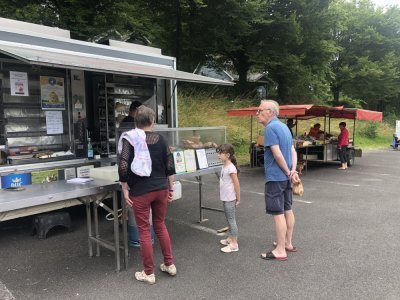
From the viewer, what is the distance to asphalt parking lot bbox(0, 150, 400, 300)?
356cm

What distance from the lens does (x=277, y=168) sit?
13.6 feet

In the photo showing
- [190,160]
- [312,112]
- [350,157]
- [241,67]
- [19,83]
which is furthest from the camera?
[241,67]

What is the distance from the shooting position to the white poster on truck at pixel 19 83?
17.3 feet

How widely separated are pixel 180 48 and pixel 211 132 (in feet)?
45.5

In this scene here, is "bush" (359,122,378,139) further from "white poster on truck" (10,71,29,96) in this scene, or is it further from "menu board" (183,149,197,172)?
"white poster on truck" (10,71,29,96)

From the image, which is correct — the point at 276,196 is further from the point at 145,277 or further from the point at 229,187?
the point at 145,277

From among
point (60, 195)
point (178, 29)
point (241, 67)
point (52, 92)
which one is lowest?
point (60, 195)

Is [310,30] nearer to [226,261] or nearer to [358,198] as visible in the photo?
[358,198]

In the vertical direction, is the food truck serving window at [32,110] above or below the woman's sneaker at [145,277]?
above

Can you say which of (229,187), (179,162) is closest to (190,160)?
(179,162)

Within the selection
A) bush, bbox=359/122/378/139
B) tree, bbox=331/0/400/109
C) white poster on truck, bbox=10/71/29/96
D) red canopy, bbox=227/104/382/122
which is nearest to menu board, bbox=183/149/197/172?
white poster on truck, bbox=10/71/29/96

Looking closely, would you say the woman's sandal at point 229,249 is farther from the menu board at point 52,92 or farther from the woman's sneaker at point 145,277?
the menu board at point 52,92

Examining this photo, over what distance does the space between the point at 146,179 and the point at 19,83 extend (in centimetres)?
307

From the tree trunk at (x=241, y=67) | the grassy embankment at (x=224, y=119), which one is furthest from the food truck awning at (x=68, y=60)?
the tree trunk at (x=241, y=67)
